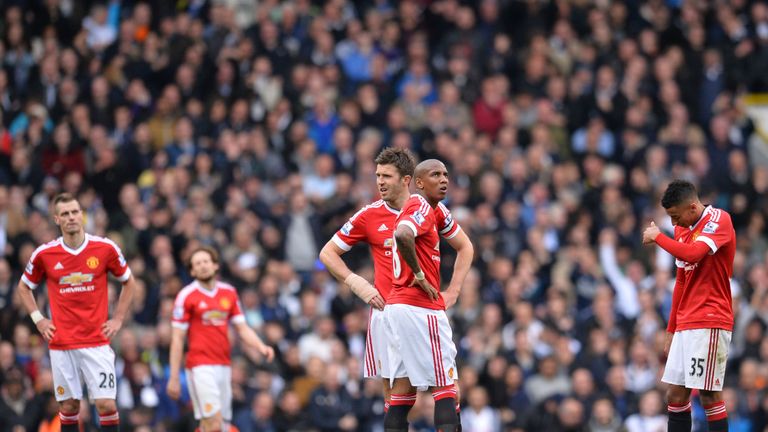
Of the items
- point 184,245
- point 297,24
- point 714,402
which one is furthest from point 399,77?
point 714,402

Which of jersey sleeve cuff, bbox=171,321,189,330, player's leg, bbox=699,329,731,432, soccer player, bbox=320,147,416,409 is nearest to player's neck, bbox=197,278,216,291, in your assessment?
jersey sleeve cuff, bbox=171,321,189,330

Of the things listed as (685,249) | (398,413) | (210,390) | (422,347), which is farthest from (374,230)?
(210,390)

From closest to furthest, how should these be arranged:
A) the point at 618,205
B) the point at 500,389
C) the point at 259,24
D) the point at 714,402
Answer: the point at 714,402
the point at 500,389
the point at 618,205
the point at 259,24

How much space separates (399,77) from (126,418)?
29.7 ft

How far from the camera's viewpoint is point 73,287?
46.2ft

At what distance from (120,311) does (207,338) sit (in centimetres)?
149

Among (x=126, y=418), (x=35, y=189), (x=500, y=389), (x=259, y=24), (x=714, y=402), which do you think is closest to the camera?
(x=714, y=402)

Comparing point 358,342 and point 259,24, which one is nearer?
point 358,342

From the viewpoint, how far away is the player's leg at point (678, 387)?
1283cm

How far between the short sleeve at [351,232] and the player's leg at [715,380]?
136 inches

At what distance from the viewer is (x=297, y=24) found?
2452 cm

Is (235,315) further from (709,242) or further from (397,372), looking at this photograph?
(709,242)

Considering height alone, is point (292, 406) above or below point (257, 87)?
below

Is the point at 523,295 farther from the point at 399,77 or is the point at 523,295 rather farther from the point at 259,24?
the point at 259,24
